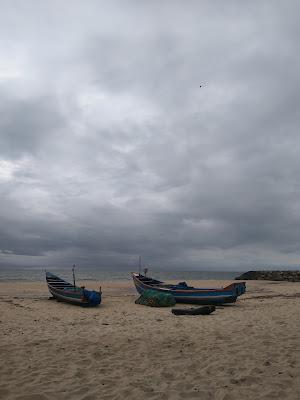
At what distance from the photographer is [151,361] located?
8.38m

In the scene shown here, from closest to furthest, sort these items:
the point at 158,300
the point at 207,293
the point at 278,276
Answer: the point at 158,300 < the point at 207,293 < the point at 278,276

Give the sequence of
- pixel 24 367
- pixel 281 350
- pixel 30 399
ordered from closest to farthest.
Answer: pixel 30 399 < pixel 24 367 < pixel 281 350

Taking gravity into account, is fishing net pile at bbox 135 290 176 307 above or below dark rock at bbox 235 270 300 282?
above

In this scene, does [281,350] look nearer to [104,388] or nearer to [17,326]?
[104,388]

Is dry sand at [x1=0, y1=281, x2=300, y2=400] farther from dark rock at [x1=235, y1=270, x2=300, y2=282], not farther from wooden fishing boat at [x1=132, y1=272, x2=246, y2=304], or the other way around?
dark rock at [x1=235, y1=270, x2=300, y2=282]

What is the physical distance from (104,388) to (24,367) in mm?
2196

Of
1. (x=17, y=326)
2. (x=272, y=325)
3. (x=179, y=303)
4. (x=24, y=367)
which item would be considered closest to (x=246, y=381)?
(x=24, y=367)

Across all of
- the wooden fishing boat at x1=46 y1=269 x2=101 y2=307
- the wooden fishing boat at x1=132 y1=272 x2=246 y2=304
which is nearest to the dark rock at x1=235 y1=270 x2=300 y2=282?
the wooden fishing boat at x1=132 y1=272 x2=246 y2=304

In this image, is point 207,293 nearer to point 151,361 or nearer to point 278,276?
point 151,361

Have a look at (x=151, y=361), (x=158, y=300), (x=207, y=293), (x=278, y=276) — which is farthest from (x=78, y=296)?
(x=278, y=276)

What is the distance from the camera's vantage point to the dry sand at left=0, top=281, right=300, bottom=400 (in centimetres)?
648

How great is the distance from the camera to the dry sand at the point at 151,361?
21.2 feet

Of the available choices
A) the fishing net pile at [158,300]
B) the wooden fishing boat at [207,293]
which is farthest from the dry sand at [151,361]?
the wooden fishing boat at [207,293]

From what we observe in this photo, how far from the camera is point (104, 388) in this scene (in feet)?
21.9
